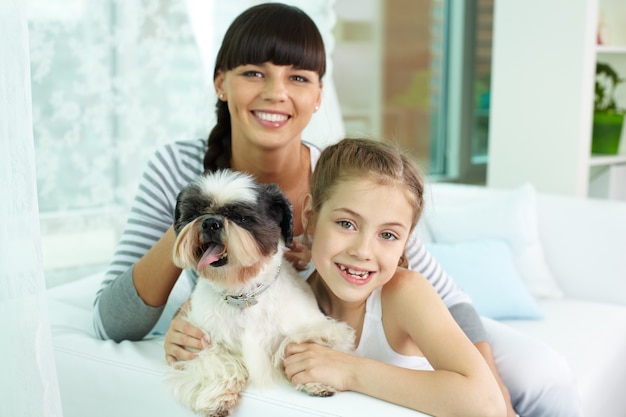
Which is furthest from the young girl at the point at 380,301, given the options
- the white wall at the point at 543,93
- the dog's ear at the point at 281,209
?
the white wall at the point at 543,93

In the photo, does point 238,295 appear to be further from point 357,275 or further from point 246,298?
point 357,275

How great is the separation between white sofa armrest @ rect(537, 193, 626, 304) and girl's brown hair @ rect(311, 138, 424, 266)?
1.55 m

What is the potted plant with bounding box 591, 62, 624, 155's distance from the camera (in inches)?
143

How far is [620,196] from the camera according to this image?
386 centimetres

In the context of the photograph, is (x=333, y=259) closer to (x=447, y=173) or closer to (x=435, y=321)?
(x=435, y=321)

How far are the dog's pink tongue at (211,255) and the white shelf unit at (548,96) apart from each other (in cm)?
263

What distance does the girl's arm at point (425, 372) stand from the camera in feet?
4.19

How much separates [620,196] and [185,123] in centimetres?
242

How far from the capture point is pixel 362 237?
1.42m

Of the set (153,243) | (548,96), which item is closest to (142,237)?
(153,243)

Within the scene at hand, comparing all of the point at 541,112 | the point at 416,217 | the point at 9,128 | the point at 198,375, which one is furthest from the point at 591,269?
the point at 9,128

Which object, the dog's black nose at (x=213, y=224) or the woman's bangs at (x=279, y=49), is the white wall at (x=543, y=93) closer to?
the woman's bangs at (x=279, y=49)

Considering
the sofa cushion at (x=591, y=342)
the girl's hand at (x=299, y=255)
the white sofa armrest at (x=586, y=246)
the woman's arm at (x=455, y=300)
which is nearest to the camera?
the girl's hand at (x=299, y=255)

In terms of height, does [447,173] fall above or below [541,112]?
below
